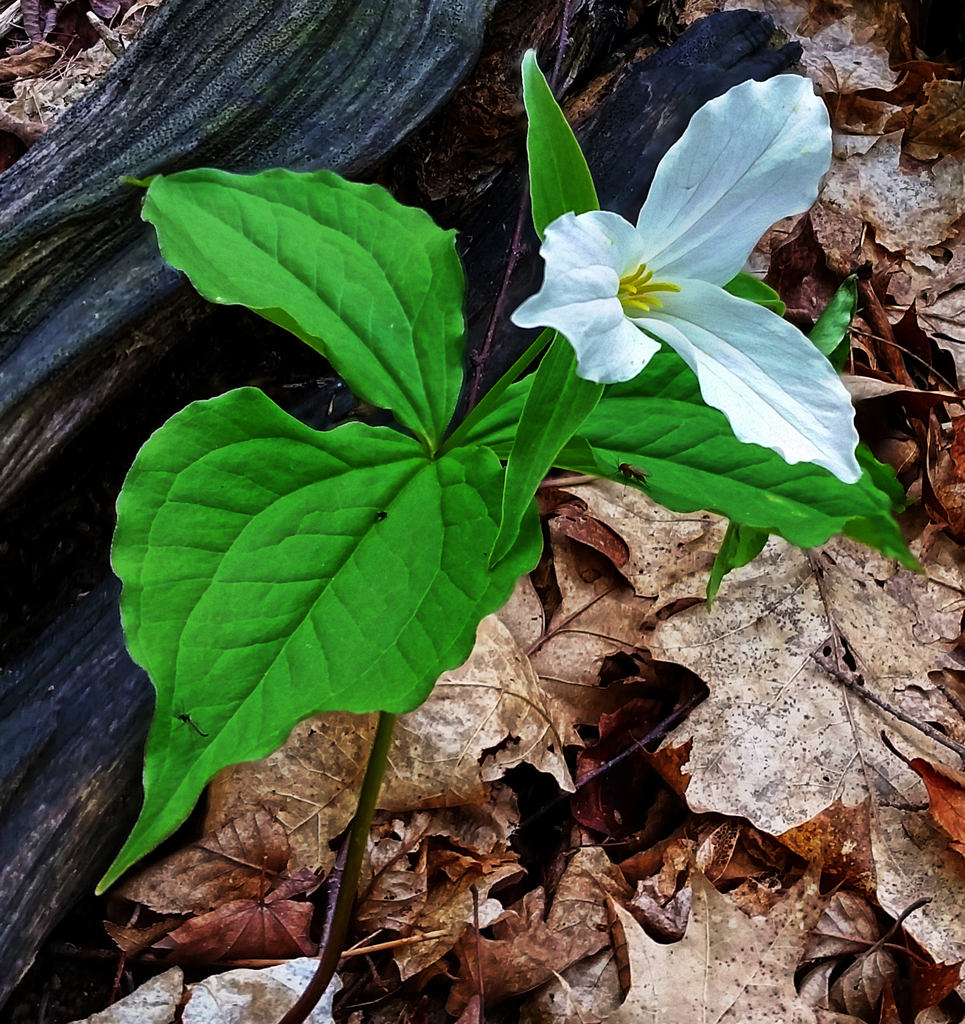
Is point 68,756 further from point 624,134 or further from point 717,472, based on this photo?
point 624,134

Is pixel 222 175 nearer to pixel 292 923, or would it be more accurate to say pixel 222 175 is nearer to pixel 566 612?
pixel 566 612

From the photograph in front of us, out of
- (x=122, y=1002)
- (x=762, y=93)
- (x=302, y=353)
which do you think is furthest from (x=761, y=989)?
(x=302, y=353)

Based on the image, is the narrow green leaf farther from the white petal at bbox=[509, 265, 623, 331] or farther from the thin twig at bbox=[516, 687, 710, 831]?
the thin twig at bbox=[516, 687, 710, 831]

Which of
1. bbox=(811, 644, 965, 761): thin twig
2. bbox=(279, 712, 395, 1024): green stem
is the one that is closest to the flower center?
Result: bbox=(279, 712, 395, 1024): green stem

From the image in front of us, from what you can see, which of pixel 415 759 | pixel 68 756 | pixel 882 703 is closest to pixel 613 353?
pixel 415 759

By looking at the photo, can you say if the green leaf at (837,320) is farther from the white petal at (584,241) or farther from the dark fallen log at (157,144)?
the dark fallen log at (157,144)
